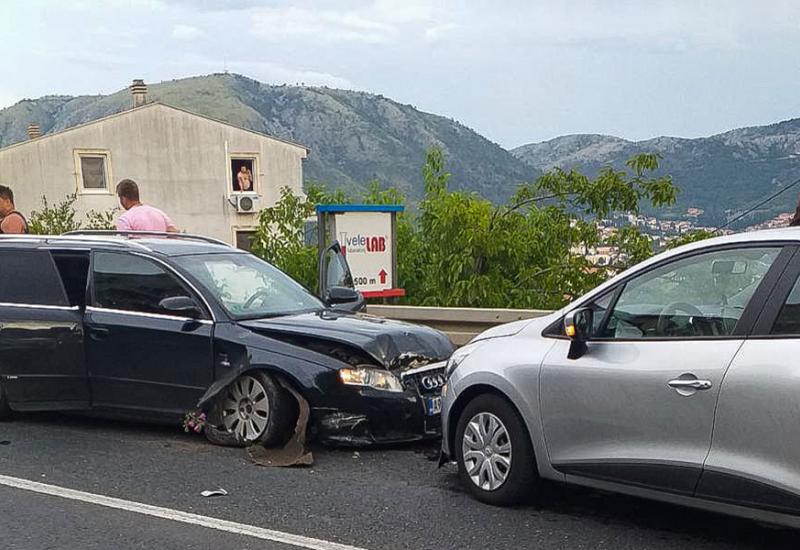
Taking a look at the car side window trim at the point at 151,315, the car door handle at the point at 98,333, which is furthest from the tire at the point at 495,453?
the car door handle at the point at 98,333

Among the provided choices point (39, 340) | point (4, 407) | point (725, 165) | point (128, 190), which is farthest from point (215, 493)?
point (725, 165)

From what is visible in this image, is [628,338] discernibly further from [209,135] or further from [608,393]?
[209,135]

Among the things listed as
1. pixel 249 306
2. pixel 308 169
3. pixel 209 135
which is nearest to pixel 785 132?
pixel 209 135

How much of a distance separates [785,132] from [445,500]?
37.2 m

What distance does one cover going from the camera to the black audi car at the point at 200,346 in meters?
6.64

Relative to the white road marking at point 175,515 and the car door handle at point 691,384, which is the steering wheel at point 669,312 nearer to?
the car door handle at point 691,384

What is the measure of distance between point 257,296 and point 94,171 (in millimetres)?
39400

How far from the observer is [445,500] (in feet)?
18.2

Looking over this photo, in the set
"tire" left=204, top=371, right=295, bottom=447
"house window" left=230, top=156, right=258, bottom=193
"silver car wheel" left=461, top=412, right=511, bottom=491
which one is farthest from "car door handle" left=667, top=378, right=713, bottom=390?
"house window" left=230, top=156, right=258, bottom=193

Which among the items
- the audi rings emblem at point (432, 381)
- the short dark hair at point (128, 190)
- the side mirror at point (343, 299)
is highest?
the short dark hair at point (128, 190)

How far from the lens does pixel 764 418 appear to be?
418 cm

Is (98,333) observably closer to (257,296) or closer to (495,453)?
(257,296)

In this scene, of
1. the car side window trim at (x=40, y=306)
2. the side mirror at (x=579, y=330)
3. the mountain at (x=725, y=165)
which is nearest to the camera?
the side mirror at (x=579, y=330)

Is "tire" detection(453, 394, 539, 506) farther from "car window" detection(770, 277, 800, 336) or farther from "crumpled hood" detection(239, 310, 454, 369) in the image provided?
"car window" detection(770, 277, 800, 336)
